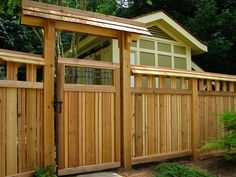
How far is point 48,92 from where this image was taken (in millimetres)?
4035

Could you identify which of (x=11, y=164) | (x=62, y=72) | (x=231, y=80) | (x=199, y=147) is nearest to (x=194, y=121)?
(x=199, y=147)

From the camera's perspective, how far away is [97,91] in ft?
14.9

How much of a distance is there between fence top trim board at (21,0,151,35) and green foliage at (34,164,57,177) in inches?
84.2

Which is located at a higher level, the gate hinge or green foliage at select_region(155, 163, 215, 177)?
the gate hinge

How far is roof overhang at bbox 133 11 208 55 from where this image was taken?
8.76 m

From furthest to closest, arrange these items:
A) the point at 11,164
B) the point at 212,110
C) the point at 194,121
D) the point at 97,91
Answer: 1. the point at 212,110
2. the point at 194,121
3. the point at 97,91
4. the point at 11,164

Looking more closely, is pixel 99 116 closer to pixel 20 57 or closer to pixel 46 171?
pixel 46 171

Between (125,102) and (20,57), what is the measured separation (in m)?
1.91

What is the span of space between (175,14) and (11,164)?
466 inches

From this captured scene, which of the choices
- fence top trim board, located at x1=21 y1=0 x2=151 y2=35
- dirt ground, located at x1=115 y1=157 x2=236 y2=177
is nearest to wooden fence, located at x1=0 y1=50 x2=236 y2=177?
dirt ground, located at x1=115 y1=157 x2=236 y2=177

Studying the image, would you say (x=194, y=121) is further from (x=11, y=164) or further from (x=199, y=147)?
(x=11, y=164)

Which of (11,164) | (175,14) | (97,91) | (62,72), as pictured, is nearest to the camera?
(11,164)

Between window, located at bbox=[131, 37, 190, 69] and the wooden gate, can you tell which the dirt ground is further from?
window, located at bbox=[131, 37, 190, 69]

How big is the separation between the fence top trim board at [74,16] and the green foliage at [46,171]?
7.02 ft
